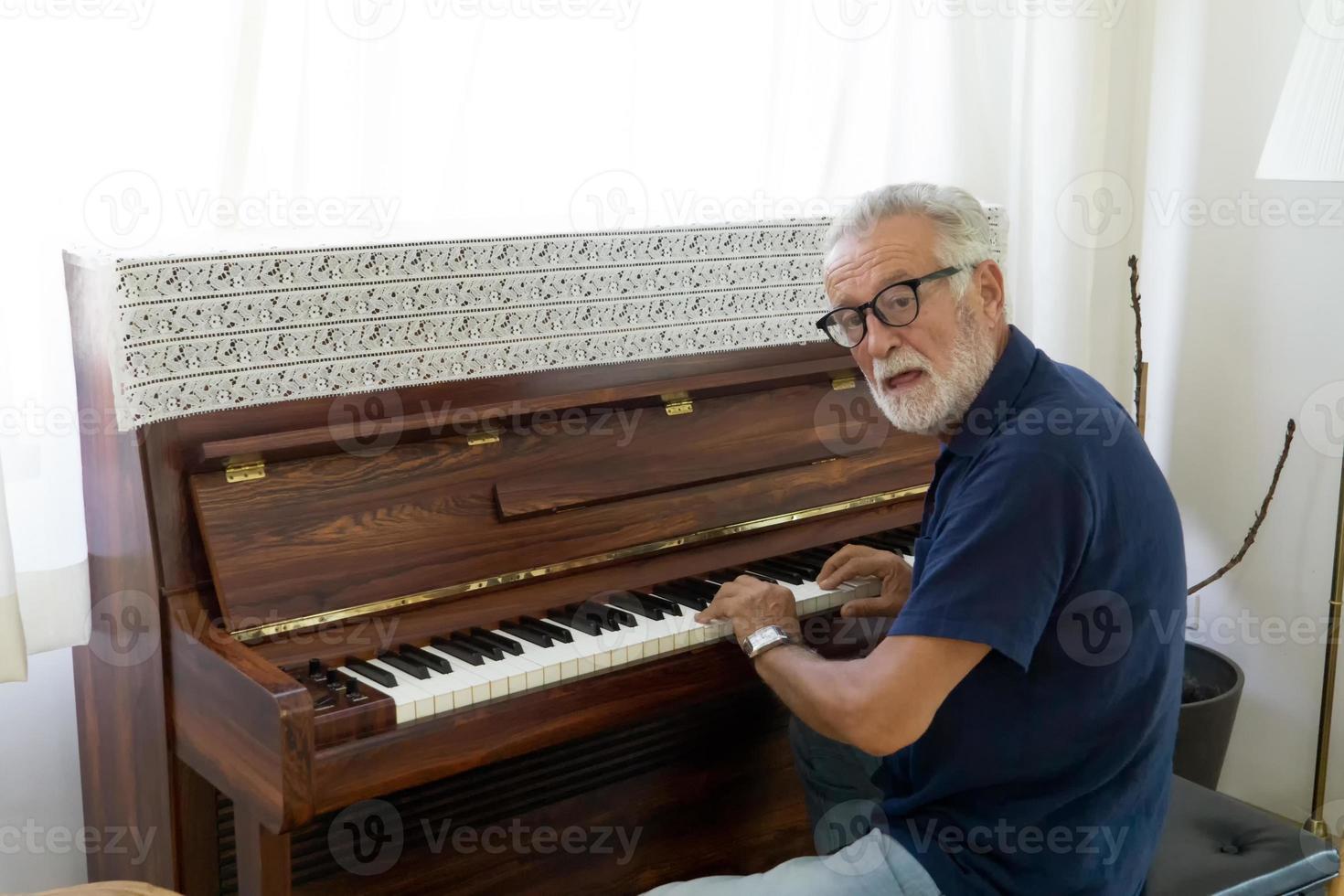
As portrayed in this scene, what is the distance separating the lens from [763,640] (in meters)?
1.87

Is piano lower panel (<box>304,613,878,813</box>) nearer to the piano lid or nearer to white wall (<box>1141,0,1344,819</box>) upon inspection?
the piano lid

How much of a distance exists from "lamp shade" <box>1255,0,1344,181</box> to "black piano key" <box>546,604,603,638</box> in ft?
5.84

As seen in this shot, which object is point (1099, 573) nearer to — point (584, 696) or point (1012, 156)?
point (584, 696)

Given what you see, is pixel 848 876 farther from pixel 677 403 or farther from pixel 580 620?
pixel 677 403

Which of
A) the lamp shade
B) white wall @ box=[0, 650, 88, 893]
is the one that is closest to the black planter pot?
the lamp shade

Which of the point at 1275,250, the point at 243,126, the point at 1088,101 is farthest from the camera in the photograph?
the point at 1088,101

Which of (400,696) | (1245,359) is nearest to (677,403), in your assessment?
(400,696)

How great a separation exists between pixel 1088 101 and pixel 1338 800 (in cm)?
184

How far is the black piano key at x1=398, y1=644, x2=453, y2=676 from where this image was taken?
5.92ft

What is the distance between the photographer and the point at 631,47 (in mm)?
2926

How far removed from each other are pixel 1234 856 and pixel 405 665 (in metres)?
1.22

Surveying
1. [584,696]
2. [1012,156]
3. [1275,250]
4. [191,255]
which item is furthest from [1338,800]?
[191,255]

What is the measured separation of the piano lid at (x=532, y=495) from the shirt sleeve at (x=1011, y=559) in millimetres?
706

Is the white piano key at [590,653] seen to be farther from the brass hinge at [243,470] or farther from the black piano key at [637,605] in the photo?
the brass hinge at [243,470]
